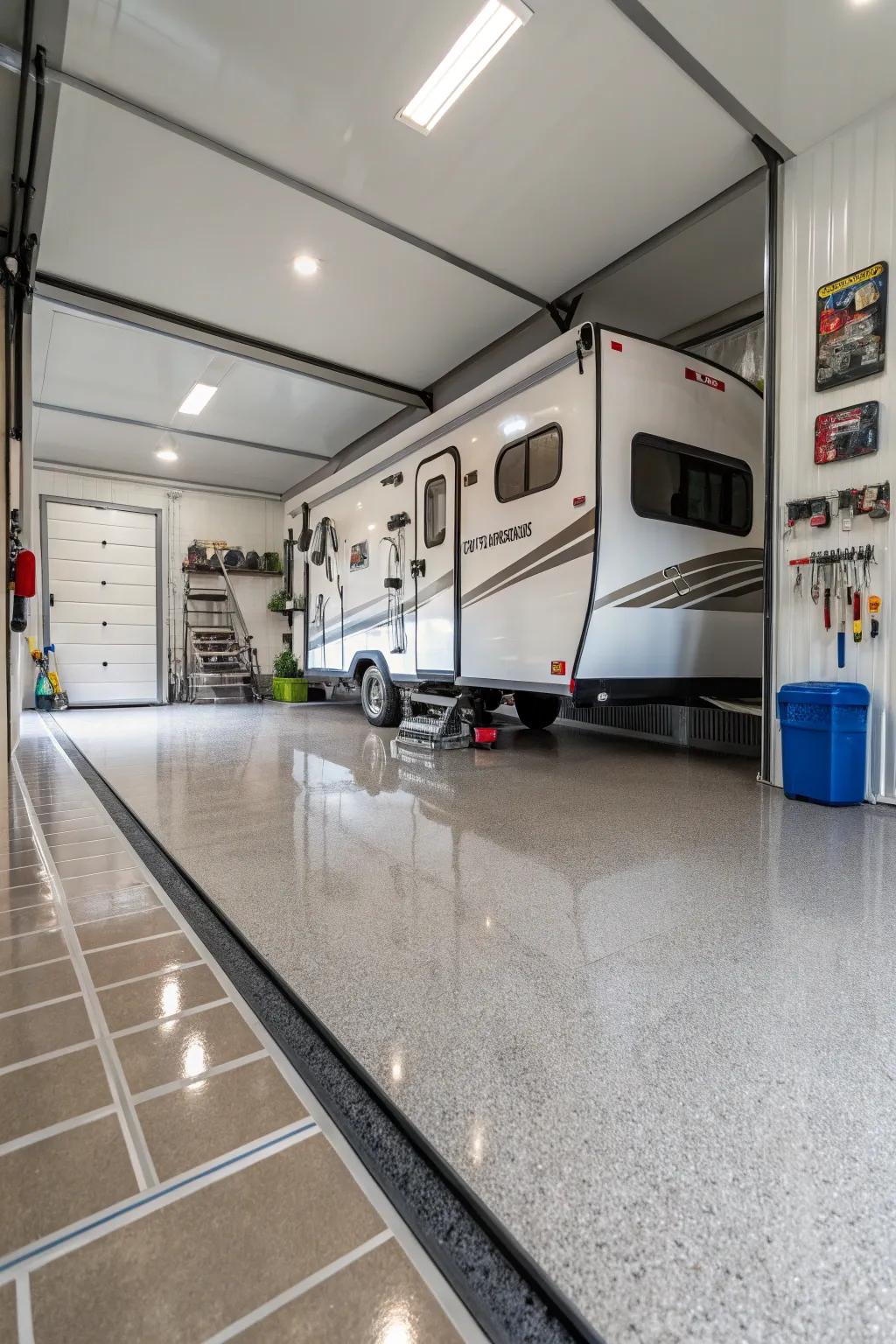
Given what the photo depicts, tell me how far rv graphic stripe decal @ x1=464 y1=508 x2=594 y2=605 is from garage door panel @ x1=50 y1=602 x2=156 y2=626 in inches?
291

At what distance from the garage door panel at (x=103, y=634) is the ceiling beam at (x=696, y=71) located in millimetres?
7914

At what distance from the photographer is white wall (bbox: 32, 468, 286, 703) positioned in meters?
10.0

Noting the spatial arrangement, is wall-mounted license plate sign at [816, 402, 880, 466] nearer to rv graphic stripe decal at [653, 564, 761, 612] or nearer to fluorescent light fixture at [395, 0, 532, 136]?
rv graphic stripe decal at [653, 564, 761, 612]

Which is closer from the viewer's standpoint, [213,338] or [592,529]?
[592,529]

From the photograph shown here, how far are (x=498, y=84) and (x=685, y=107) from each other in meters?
1.05

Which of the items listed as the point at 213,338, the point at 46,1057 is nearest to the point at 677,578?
the point at 46,1057

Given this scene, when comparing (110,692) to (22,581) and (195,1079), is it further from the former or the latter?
(195,1079)

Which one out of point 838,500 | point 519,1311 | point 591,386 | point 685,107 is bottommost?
point 519,1311

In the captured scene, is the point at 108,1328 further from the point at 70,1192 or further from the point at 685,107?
the point at 685,107

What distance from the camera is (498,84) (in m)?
3.43

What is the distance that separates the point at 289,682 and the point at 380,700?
359 cm

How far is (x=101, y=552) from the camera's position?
1018 cm

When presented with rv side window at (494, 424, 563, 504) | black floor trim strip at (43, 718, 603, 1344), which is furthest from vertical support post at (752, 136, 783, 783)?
black floor trim strip at (43, 718, 603, 1344)

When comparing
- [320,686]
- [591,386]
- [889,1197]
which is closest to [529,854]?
[889,1197]
